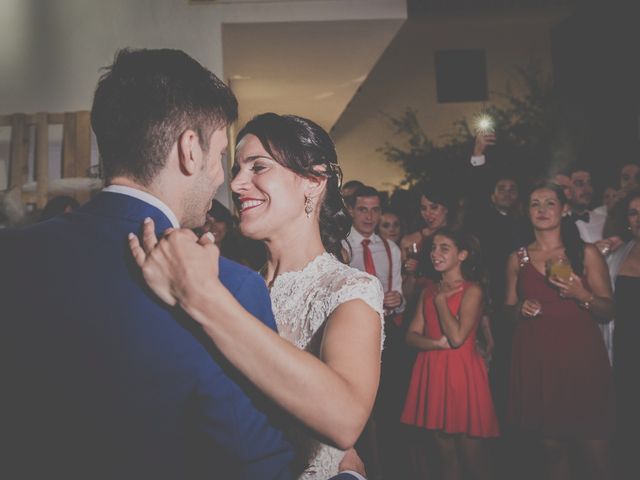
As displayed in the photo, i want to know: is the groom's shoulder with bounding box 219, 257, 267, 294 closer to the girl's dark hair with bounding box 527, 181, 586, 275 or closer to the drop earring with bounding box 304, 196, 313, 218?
the drop earring with bounding box 304, 196, 313, 218

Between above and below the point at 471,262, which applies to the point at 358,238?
above

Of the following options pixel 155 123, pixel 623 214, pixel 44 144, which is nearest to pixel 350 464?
pixel 155 123

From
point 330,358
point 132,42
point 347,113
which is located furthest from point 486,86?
point 330,358

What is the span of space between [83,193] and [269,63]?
3.02 meters

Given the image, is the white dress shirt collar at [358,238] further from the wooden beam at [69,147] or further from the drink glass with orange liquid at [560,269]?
the wooden beam at [69,147]

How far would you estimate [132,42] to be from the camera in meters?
5.39

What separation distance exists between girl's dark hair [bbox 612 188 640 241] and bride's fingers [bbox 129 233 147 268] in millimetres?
3804

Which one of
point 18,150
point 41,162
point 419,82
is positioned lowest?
point 41,162

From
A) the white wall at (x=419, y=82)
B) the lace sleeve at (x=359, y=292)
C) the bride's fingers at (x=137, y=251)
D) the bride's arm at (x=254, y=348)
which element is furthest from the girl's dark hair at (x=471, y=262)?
the white wall at (x=419, y=82)

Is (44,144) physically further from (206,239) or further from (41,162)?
(206,239)

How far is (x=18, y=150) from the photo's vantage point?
4652 mm

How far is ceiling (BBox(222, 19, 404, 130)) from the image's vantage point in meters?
5.73

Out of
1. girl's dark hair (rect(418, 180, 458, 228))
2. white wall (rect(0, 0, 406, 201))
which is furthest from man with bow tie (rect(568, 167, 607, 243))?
white wall (rect(0, 0, 406, 201))

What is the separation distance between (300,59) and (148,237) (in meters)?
5.97
